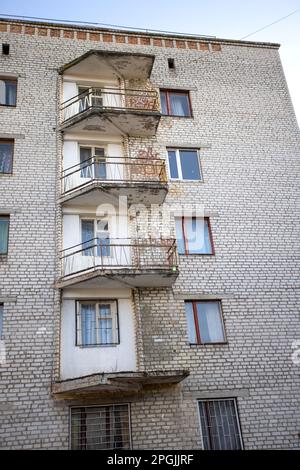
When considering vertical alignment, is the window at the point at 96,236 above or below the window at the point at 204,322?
above

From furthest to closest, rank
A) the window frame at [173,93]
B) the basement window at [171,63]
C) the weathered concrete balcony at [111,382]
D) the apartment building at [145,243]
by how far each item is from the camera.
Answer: the basement window at [171,63] < the window frame at [173,93] < the apartment building at [145,243] < the weathered concrete balcony at [111,382]

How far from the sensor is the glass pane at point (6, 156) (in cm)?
1303

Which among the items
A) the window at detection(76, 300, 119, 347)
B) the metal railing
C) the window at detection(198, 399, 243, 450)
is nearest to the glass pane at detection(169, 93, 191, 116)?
the metal railing

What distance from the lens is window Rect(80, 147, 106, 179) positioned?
43.2 ft

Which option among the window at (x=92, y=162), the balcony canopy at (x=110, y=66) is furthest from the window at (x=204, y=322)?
the balcony canopy at (x=110, y=66)

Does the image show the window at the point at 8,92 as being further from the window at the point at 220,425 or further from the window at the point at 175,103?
the window at the point at 220,425

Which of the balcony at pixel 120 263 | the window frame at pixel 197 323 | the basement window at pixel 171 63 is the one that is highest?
the basement window at pixel 171 63

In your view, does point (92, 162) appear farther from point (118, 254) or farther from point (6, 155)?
point (118, 254)

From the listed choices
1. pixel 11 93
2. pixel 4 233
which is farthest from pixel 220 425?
pixel 11 93

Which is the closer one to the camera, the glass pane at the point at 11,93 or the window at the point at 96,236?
the window at the point at 96,236

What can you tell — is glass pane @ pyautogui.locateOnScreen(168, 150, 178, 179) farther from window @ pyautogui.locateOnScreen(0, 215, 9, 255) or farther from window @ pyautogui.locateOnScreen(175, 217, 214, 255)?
window @ pyautogui.locateOnScreen(0, 215, 9, 255)

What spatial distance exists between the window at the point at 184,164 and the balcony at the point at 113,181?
0.49 meters

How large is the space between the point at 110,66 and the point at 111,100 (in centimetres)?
113

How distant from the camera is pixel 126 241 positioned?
12.4m
